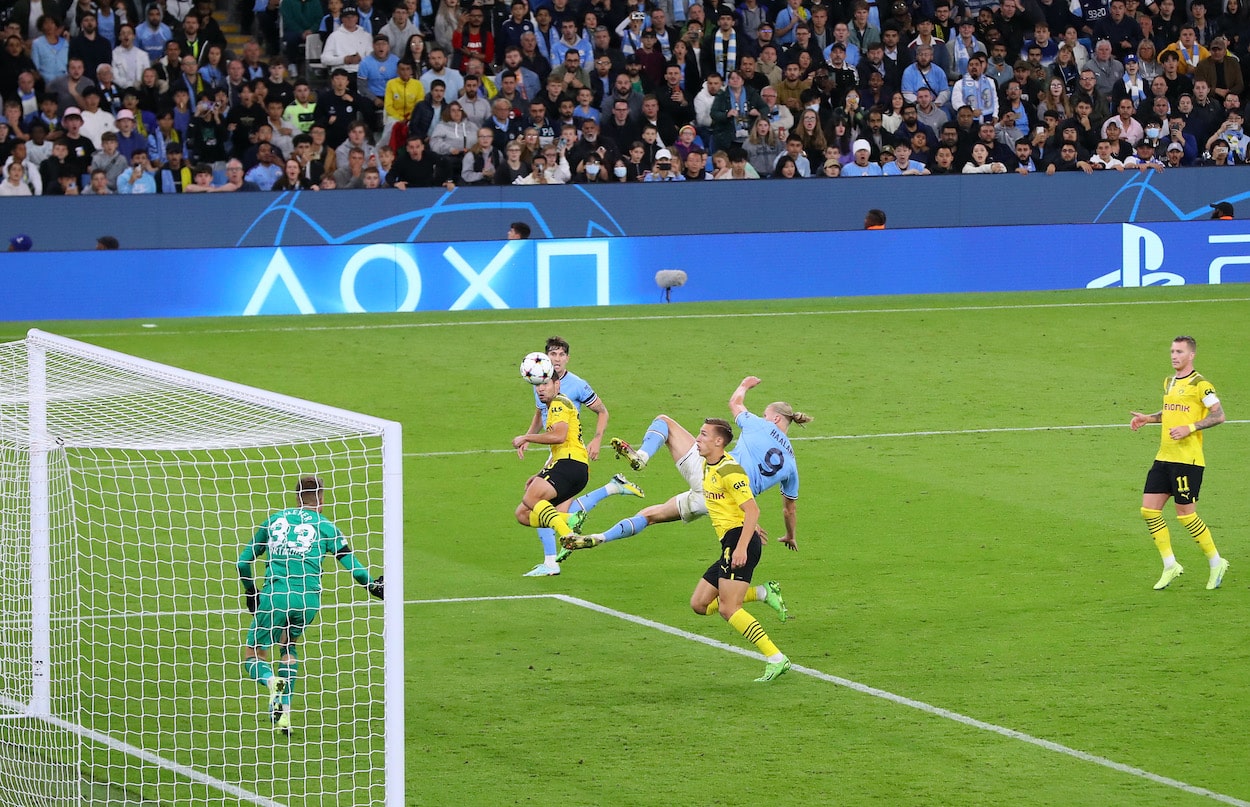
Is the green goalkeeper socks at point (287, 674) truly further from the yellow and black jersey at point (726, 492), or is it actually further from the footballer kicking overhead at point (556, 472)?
the footballer kicking overhead at point (556, 472)

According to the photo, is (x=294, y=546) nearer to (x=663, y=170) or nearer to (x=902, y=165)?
(x=663, y=170)

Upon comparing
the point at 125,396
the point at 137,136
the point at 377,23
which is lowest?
the point at 125,396

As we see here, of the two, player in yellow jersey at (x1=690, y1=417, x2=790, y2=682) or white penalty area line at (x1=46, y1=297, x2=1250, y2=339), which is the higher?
white penalty area line at (x1=46, y1=297, x2=1250, y2=339)

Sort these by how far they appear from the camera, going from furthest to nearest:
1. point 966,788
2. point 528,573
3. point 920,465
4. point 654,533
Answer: point 920,465
point 654,533
point 528,573
point 966,788

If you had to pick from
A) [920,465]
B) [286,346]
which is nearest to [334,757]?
[920,465]

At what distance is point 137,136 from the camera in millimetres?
24781

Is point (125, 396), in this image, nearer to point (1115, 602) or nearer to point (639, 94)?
point (1115, 602)

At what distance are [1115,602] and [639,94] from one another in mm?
15769

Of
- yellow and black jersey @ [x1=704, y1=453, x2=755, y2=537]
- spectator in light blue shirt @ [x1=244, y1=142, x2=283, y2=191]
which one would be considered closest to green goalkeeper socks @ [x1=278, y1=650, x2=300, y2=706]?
yellow and black jersey @ [x1=704, y1=453, x2=755, y2=537]

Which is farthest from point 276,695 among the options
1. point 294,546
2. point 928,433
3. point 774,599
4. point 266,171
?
point 266,171

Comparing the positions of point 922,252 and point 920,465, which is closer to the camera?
point 920,465

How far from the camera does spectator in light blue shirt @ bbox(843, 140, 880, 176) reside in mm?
26406

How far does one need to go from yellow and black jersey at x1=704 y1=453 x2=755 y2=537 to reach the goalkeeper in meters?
2.37

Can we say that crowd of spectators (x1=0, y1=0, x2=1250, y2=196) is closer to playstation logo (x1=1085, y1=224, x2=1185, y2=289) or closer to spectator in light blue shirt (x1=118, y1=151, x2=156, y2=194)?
spectator in light blue shirt (x1=118, y1=151, x2=156, y2=194)
